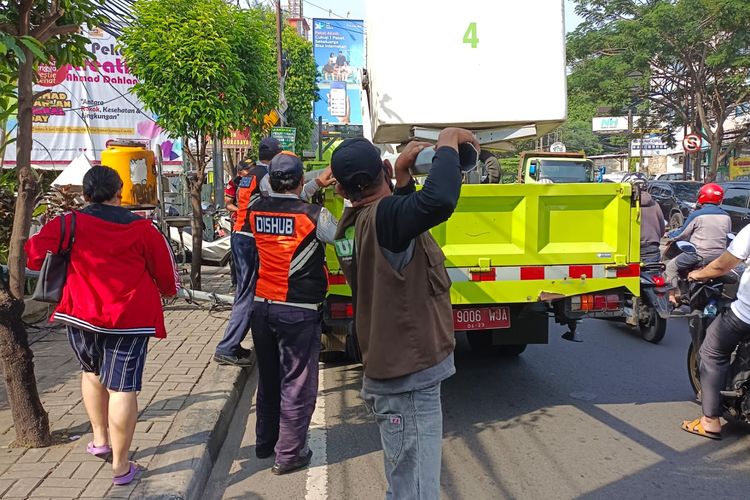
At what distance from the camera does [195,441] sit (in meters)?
4.18

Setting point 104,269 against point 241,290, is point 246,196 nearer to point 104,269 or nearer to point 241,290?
point 241,290

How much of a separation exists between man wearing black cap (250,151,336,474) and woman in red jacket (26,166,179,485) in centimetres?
69

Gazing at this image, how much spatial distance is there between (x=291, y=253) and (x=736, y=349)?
3.13 meters

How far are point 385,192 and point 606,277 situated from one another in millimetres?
2782

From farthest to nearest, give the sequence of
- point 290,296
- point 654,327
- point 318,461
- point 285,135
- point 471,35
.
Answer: point 285,135 < point 654,327 < point 471,35 < point 318,461 < point 290,296

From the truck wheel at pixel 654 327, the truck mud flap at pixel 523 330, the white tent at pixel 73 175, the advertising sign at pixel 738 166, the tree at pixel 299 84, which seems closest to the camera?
the truck mud flap at pixel 523 330

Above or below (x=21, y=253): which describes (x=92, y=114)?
above

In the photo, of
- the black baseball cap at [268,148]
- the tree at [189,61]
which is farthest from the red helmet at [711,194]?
the tree at [189,61]

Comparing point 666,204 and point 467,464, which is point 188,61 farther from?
point 666,204

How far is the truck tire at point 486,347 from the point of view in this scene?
6.60 meters

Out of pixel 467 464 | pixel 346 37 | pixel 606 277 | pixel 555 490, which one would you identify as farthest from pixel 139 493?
pixel 346 37

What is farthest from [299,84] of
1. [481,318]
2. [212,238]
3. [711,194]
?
[481,318]

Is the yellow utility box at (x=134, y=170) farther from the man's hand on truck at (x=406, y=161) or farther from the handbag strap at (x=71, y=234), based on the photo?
the man's hand on truck at (x=406, y=161)

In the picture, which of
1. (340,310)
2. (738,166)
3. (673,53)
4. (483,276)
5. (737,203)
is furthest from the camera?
(738,166)
